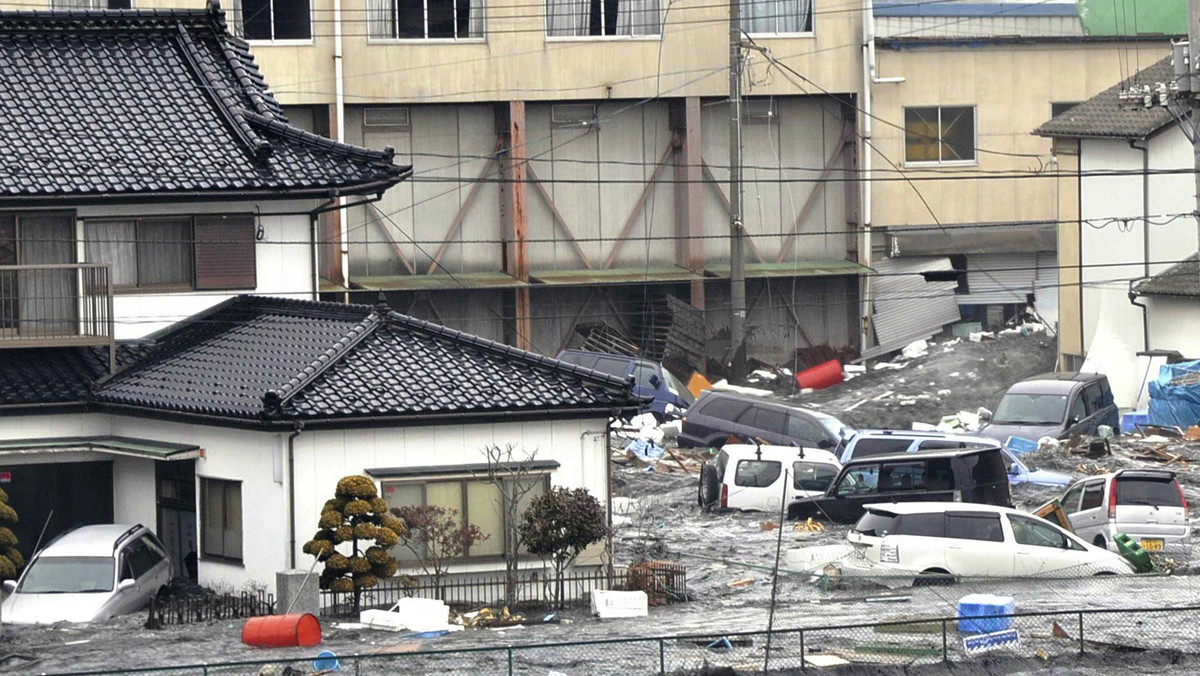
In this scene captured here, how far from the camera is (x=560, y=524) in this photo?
80.1 feet

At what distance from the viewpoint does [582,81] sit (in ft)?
165

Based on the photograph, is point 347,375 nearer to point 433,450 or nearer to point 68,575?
point 433,450

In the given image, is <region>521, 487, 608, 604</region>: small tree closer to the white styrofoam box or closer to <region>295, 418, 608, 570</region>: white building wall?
the white styrofoam box

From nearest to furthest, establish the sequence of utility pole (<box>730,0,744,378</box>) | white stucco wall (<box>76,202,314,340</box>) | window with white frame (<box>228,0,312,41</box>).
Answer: white stucco wall (<box>76,202,314,340</box>) < utility pole (<box>730,0,744,378</box>) < window with white frame (<box>228,0,312,41</box>)

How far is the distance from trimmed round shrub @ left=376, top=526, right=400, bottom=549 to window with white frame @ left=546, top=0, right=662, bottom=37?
28600 mm

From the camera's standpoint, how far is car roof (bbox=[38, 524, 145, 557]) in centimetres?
2473

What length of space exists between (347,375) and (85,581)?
415 cm

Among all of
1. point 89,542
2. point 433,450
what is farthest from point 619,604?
point 89,542

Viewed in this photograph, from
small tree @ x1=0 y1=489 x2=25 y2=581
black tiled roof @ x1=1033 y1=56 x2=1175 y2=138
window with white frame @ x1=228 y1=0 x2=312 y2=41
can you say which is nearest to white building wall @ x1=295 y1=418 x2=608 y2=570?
small tree @ x1=0 y1=489 x2=25 y2=581

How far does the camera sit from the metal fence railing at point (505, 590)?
79.9ft

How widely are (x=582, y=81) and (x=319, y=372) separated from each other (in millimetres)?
26031

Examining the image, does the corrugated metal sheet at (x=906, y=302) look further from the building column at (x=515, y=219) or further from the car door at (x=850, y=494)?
the car door at (x=850, y=494)

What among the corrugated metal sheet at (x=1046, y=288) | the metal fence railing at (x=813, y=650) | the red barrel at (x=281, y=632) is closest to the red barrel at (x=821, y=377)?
the corrugated metal sheet at (x=1046, y=288)

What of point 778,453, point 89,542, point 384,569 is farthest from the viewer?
point 778,453
